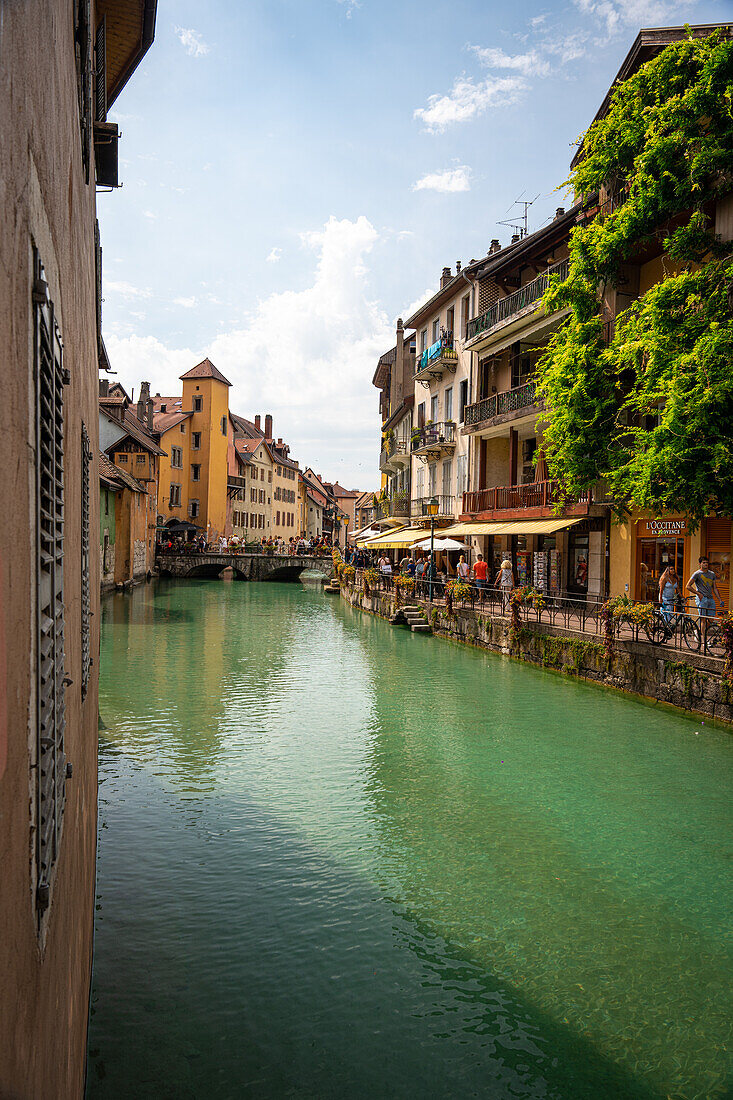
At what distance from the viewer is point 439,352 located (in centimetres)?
3678

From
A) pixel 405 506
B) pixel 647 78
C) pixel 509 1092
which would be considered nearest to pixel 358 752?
pixel 509 1092

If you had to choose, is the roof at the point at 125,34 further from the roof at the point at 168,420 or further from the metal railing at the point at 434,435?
the roof at the point at 168,420

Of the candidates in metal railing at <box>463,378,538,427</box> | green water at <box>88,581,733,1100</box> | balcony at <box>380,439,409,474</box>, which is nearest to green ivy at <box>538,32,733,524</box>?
metal railing at <box>463,378,538,427</box>

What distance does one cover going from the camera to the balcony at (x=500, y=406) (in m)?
27.6

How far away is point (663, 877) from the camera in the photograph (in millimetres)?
8148

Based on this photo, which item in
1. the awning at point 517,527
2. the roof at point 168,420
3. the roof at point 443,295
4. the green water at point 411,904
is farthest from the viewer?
the roof at point 168,420

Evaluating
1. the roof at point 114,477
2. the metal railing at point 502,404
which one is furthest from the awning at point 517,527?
the roof at point 114,477

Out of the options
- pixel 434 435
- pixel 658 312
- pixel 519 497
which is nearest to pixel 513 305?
pixel 519 497

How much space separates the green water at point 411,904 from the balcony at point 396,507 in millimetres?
29492

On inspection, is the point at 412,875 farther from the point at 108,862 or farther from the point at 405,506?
the point at 405,506

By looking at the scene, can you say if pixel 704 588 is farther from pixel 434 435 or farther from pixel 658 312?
pixel 434 435

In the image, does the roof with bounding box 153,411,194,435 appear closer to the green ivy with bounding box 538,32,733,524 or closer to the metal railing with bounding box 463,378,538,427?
the metal railing with bounding box 463,378,538,427

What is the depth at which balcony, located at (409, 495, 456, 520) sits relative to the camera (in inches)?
1443

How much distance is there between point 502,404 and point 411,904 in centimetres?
2414
